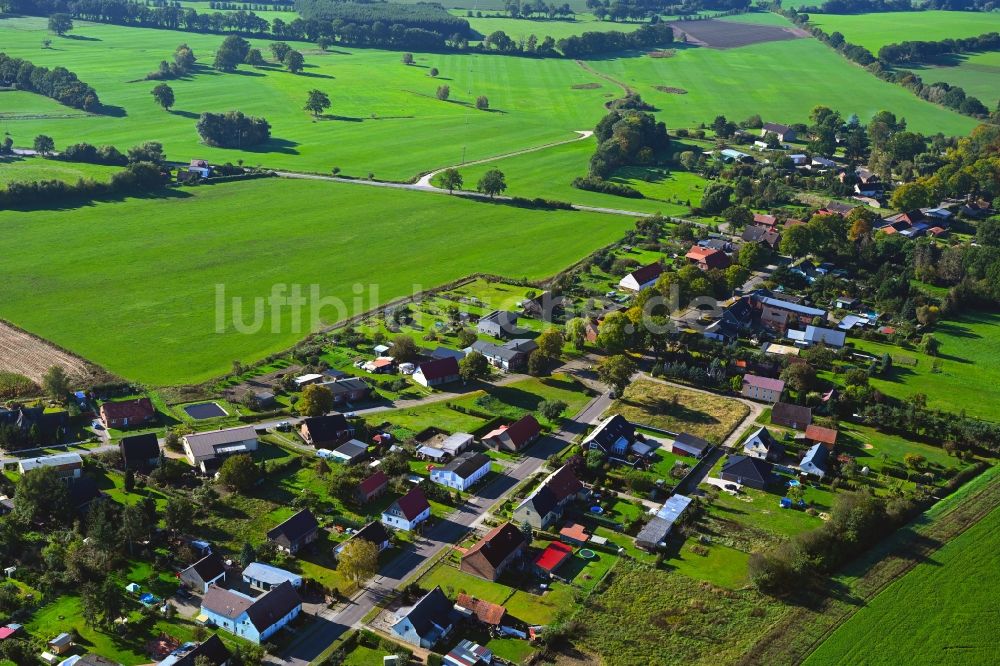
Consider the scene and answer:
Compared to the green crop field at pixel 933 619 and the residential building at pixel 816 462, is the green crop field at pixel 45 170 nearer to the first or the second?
the residential building at pixel 816 462

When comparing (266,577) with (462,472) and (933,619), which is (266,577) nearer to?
(462,472)

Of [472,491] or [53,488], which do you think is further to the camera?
[472,491]

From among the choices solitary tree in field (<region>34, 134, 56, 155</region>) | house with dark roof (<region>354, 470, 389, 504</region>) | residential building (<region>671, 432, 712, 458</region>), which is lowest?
house with dark roof (<region>354, 470, 389, 504</region>)

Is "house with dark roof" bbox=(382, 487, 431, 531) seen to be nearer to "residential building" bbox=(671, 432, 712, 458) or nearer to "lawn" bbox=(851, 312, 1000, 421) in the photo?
"residential building" bbox=(671, 432, 712, 458)

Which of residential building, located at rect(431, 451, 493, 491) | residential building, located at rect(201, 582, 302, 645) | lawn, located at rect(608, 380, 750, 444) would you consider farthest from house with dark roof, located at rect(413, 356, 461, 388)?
residential building, located at rect(201, 582, 302, 645)

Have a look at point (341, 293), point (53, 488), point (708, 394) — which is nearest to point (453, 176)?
point (341, 293)

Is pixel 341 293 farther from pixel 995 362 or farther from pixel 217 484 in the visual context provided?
Answer: pixel 995 362

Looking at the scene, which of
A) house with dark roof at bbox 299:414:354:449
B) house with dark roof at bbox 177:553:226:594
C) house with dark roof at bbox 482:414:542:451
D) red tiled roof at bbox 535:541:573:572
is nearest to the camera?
house with dark roof at bbox 177:553:226:594
